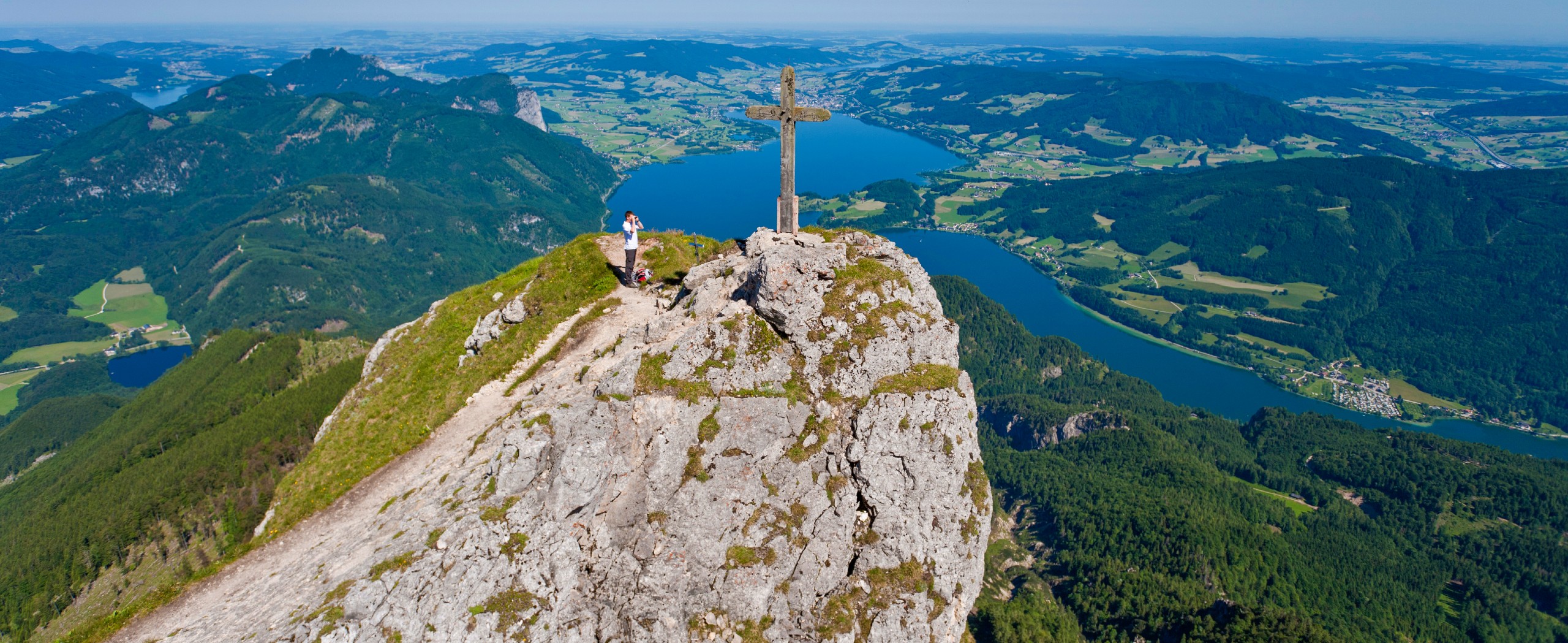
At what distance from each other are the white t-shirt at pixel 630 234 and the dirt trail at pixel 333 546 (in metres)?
4.55

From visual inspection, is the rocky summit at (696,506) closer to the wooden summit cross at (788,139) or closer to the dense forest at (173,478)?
the wooden summit cross at (788,139)

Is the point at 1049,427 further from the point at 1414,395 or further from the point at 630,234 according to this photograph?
the point at 630,234

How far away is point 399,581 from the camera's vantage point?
63.5 ft

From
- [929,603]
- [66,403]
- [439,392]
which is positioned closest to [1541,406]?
[929,603]

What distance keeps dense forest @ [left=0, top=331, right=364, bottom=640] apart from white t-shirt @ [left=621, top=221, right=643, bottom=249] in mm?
24469

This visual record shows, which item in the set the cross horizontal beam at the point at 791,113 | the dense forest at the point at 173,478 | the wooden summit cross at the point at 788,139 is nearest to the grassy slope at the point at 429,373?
the wooden summit cross at the point at 788,139

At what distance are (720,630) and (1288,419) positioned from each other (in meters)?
167

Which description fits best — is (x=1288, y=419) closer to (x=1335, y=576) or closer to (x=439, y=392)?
(x=1335, y=576)

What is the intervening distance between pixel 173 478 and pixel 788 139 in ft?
241

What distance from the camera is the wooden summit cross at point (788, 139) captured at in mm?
30438

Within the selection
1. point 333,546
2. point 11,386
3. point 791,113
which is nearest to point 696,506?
point 333,546

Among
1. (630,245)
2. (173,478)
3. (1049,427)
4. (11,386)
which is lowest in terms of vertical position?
(11,386)

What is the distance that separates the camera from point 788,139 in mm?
31531

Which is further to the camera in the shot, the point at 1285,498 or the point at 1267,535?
the point at 1285,498
